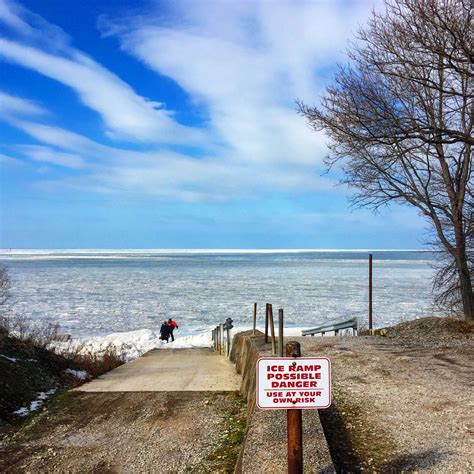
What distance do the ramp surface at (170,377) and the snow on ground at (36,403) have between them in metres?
0.53

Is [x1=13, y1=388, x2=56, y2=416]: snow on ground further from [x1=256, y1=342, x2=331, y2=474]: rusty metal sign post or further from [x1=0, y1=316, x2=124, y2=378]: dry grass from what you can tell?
[x1=256, y1=342, x2=331, y2=474]: rusty metal sign post

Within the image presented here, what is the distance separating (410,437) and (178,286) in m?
36.8

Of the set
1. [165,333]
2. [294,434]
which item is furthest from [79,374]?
[294,434]

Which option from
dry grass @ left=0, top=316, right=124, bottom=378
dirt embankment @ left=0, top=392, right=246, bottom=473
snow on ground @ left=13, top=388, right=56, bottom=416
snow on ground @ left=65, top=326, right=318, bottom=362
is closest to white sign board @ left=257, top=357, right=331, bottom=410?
dirt embankment @ left=0, top=392, right=246, bottom=473

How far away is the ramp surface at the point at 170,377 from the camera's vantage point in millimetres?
9148

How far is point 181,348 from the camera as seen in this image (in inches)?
716

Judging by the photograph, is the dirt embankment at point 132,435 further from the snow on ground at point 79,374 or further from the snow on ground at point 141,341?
the snow on ground at point 141,341

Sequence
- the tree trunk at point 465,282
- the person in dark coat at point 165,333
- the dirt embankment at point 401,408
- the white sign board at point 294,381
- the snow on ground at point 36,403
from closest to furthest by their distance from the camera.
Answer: the white sign board at point 294,381
the dirt embankment at point 401,408
the snow on ground at point 36,403
the tree trunk at point 465,282
the person in dark coat at point 165,333

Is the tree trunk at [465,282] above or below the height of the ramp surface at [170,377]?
above

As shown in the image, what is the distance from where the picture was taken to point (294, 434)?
340 centimetres

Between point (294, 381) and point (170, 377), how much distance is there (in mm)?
7571

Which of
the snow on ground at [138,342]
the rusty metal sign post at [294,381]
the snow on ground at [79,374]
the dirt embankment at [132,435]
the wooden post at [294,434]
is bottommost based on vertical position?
the snow on ground at [138,342]

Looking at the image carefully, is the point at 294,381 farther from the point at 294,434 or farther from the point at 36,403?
the point at 36,403

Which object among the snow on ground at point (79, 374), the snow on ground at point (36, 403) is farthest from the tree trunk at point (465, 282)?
the snow on ground at point (36, 403)
